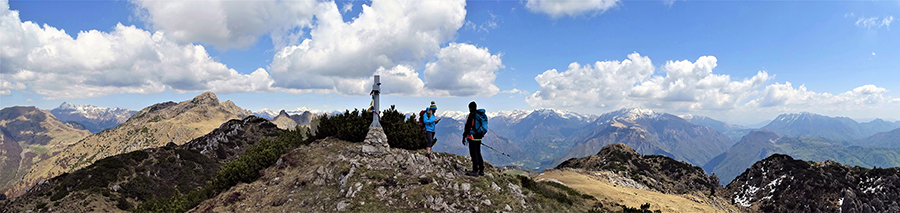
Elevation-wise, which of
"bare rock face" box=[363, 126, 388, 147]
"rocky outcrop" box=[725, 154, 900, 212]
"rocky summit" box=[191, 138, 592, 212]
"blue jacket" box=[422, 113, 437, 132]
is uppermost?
"blue jacket" box=[422, 113, 437, 132]

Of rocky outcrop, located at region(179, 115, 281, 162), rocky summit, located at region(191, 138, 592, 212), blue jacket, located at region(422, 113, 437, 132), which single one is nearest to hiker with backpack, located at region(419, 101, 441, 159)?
blue jacket, located at region(422, 113, 437, 132)

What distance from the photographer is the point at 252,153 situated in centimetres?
2091

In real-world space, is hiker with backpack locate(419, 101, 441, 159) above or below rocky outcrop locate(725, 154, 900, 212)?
above

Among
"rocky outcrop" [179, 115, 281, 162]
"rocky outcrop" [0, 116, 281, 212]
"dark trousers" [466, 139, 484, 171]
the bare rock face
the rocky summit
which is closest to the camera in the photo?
the rocky summit

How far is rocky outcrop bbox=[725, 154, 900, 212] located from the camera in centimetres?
4894

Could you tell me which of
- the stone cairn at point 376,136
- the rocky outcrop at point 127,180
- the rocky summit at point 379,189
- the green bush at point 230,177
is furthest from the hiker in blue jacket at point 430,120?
the rocky outcrop at point 127,180

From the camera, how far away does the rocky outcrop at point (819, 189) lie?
4894 centimetres

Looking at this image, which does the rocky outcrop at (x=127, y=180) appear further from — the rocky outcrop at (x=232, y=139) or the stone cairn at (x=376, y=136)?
the stone cairn at (x=376, y=136)

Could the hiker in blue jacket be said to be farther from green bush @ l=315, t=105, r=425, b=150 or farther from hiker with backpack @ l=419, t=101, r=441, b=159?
green bush @ l=315, t=105, r=425, b=150

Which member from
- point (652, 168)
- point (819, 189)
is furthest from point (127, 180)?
point (819, 189)

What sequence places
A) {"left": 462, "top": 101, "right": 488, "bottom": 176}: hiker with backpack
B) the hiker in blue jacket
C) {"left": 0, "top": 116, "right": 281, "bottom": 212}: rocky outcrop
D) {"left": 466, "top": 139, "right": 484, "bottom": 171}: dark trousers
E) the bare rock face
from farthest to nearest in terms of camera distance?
1. {"left": 0, "top": 116, "right": 281, "bottom": 212}: rocky outcrop
2. the bare rock face
3. the hiker in blue jacket
4. {"left": 466, "top": 139, "right": 484, "bottom": 171}: dark trousers
5. {"left": 462, "top": 101, "right": 488, "bottom": 176}: hiker with backpack

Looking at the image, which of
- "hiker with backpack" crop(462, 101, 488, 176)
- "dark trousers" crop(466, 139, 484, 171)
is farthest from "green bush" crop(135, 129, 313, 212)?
"hiker with backpack" crop(462, 101, 488, 176)

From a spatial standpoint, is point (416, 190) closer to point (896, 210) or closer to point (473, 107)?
point (473, 107)

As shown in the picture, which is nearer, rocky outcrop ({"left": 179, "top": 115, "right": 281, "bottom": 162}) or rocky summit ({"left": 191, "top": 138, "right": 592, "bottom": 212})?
rocky summit ({"left": 191, "top": 138, "right": 592, "bottom": 212})
